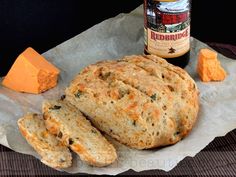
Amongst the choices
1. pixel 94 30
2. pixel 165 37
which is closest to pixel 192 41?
pixel 165 37

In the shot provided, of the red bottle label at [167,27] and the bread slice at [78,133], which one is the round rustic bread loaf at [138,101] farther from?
the red bottle label at [167,27]

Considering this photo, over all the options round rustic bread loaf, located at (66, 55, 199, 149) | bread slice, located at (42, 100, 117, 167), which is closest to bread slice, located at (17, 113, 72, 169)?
bread slice, located at (42, 100, 117, 167)

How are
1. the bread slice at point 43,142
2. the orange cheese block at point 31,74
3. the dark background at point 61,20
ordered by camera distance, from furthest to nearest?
the dark background at point 61,20, the orange cheese block at point 31,74, the bread slice at point 43,142

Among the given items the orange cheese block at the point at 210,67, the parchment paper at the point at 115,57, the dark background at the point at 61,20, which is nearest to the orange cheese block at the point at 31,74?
the parchment paper at the point at 115,57

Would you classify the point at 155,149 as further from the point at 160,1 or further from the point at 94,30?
the point at 94,30

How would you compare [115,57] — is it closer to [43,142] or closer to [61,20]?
[61,20]
